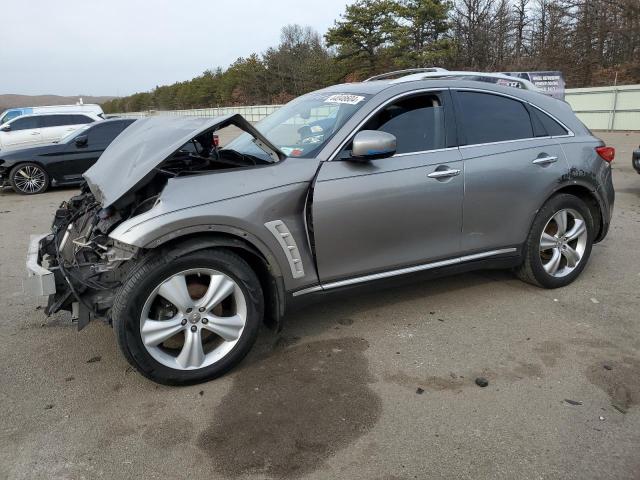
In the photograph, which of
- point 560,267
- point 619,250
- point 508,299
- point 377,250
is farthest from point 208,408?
point 619,250

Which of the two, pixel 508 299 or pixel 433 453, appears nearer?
pixel 433 453

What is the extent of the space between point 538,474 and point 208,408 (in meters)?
1.72

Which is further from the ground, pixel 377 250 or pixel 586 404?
pixel 377 250

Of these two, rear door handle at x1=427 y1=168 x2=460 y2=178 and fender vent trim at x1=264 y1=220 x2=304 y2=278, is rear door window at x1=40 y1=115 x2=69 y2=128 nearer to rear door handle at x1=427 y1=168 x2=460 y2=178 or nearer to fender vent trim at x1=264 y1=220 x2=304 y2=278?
fender vent trim at x1=264 y1=220 x2=304 y2=278

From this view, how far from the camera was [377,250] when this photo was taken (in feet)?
11.5

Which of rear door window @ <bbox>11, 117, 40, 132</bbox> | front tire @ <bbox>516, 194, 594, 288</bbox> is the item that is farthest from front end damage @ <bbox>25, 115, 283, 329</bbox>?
rear door window @ <bbox>11, 117, 40, 132</bbox>

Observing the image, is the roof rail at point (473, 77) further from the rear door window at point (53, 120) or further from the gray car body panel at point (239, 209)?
the rear door window at point (53, 120)

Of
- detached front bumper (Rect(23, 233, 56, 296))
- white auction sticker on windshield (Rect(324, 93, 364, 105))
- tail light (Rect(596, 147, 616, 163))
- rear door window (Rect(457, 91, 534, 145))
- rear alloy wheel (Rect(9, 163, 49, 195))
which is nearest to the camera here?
detached front bumper (Rect(23, 233, 56, 296))

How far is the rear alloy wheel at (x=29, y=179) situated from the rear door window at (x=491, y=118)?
9927mm

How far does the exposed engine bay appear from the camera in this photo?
3.02 m

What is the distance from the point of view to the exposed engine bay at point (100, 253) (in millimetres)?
3021

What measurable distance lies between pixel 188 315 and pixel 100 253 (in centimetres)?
73

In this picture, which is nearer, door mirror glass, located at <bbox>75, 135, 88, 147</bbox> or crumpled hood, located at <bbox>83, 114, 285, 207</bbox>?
crumpled hood, located at <bbox>83, 114, 285, 207</bbox>

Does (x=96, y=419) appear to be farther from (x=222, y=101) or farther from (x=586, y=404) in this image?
(x=222, y=101)
